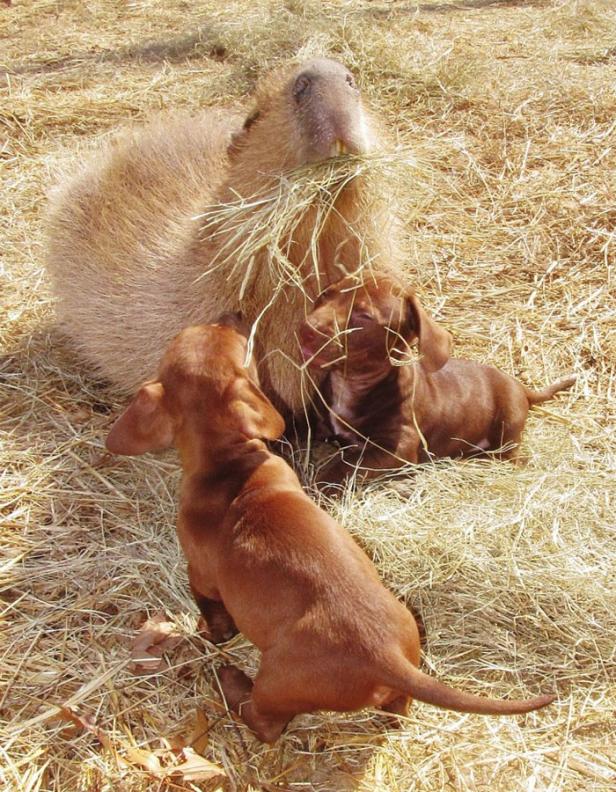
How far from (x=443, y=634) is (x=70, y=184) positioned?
8.94ft

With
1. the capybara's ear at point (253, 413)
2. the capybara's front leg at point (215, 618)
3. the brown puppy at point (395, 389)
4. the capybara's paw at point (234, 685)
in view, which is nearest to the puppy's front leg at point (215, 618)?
the capybara's front leg at point (215, 618)

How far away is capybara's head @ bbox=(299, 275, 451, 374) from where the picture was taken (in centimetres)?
272

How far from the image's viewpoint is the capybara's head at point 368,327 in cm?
272

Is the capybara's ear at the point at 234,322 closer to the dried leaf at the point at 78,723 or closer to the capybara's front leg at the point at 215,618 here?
the capybara's front leg at the point at 215,618

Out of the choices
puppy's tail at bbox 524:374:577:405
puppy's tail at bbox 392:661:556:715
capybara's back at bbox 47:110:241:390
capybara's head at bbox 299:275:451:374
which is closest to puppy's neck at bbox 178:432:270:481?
capybara's head at bbox 299:275:451:374

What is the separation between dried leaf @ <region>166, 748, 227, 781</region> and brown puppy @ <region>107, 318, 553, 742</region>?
0.14 meters

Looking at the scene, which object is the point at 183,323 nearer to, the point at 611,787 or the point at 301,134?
the point at 301,134

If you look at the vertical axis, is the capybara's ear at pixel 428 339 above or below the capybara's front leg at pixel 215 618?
above

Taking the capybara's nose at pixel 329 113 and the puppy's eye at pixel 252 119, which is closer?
the capybara's nose at pixel 329 113

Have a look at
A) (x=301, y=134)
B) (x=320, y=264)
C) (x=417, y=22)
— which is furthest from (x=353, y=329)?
(x=417, y=22)

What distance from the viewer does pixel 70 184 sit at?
13.3 feet

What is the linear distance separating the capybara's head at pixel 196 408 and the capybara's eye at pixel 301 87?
90 centimetres

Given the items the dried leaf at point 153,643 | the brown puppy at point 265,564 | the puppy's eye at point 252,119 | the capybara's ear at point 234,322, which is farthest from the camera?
the puppy's eye at point 252,119

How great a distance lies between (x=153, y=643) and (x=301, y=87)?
1.76 m
